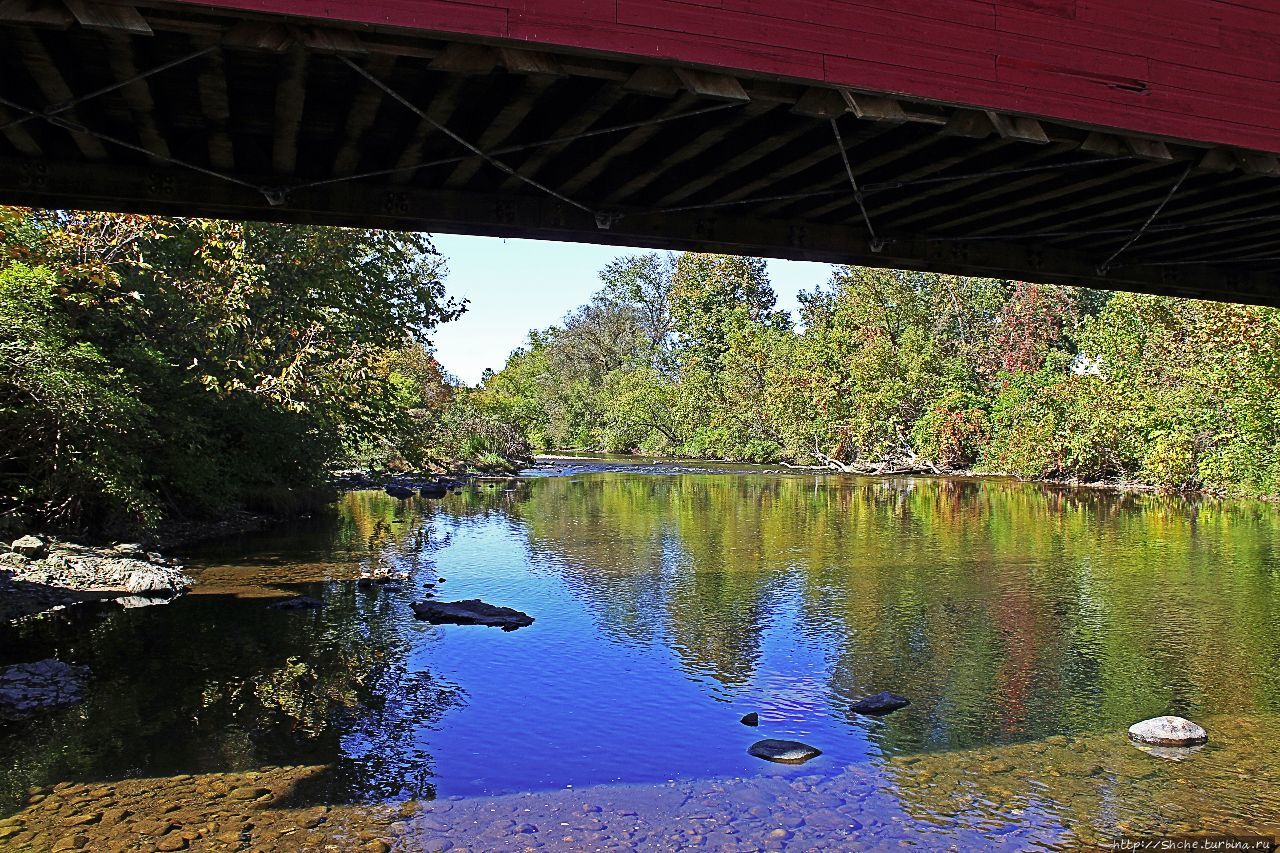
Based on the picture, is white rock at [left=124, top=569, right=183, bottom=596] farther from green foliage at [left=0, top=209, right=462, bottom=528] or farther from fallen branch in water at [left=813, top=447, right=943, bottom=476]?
fallen branch in water at [left=813, top=447, right=943, bottom=476]

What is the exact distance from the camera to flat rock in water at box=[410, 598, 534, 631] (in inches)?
510

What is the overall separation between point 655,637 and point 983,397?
36069mm

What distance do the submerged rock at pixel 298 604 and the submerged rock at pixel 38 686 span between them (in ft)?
11.0

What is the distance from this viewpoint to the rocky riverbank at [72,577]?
1319 centimetres

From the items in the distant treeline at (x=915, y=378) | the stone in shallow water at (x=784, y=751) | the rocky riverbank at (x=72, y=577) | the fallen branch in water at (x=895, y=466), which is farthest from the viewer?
the fallen branch in water at (x=895, y=466)

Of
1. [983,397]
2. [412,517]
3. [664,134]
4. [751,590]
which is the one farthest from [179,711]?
[983,397]

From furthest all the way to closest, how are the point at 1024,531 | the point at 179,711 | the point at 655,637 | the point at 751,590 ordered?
1. the point at 1024,531
2. the point at 751,590
3. the point at 655,637
4. the point at 179,711

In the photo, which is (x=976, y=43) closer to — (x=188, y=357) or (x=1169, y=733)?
(x=1169, y=733)

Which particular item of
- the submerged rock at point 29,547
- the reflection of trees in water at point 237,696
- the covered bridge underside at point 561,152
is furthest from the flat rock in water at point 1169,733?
the submerged rock at point 29,547

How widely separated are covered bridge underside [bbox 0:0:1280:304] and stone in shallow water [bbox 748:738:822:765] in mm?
3963

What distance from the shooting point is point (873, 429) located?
156 ft

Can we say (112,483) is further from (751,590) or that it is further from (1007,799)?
(1007,799)

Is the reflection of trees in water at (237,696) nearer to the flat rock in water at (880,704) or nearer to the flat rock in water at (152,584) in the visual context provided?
the flat rock in water at (152,584)

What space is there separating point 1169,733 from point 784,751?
9.96ft
